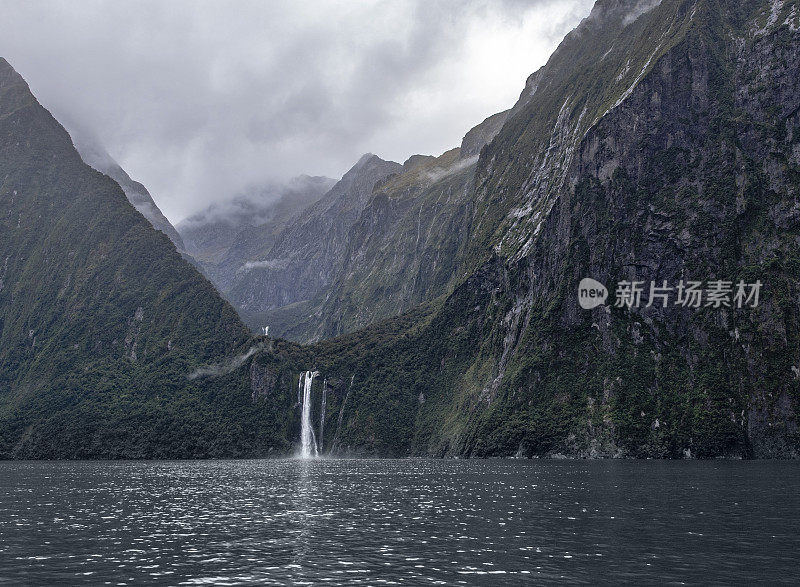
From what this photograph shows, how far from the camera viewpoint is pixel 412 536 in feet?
152

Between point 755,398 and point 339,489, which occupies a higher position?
point 755,398

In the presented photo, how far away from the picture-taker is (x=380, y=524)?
53.0m

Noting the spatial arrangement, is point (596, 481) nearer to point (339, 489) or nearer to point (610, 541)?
point (339, 489)

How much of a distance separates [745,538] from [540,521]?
15.2 meters

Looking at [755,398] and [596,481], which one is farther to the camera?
[755,398]

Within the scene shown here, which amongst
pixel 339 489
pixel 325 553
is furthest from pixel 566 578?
pixel 339 489

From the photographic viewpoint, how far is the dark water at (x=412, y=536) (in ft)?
111

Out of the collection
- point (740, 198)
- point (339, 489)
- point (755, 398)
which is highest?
point (740, 198)

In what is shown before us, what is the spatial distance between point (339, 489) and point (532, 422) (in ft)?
387

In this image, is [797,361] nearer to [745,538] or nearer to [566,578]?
[745,538]

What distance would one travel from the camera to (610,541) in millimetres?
42500

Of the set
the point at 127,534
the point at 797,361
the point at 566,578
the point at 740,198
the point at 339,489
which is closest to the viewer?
the point at 566,578

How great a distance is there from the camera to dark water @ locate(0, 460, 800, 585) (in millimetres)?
33938

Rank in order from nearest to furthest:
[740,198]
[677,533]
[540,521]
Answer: [677,533], [540,521], [740,198]
